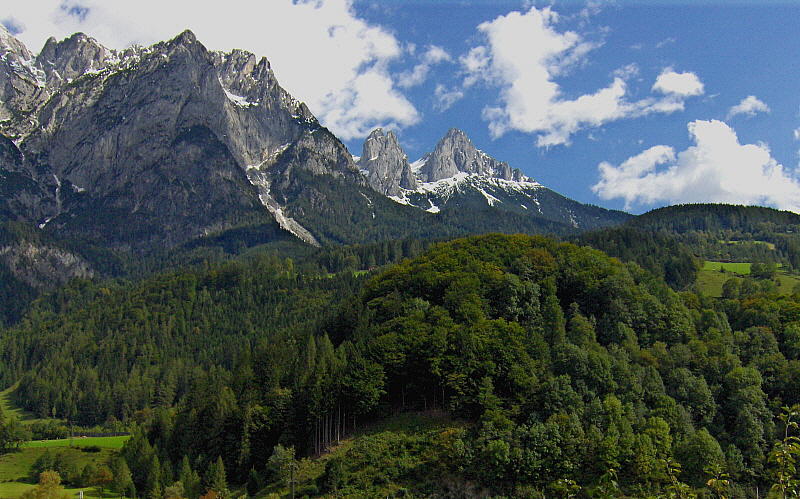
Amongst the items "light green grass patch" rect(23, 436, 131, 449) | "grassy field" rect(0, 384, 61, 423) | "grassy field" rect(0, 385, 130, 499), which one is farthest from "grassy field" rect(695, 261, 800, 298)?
"grassy field" rect(0, 384, 61, 423)

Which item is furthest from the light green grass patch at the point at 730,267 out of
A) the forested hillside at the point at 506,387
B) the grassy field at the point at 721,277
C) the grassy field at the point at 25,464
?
the grassy field at the point at 25,464

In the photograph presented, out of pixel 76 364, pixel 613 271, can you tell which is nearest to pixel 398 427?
pixel 613 271

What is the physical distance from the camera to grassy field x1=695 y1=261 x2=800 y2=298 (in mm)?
145875

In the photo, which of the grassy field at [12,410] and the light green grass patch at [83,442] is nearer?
the light green grass patch at [83,442]

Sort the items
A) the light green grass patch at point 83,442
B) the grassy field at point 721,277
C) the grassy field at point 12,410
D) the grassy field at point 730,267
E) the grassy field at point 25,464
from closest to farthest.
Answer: the grassy field at point 25,464 → the light green grass patch at point 83,442 → the grassy field at point 721,277 → the grassy field at point 12,410 → the grassy field at point 730,267

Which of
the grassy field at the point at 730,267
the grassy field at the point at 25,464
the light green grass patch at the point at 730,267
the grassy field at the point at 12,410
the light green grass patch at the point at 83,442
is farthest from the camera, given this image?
the light green grass patch at the point at 730,267

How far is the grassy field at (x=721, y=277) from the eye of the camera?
479 ft

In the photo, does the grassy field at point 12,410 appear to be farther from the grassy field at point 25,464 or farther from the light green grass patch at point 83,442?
the grassy field at point 25,464

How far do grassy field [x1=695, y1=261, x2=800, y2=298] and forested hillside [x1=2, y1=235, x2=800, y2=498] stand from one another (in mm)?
36299

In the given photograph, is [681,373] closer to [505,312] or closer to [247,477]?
[505,312]

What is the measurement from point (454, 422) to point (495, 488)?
10.8 meters

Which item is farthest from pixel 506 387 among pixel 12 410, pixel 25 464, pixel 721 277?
pixel 12 410

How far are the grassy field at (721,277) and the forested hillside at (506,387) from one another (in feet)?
119

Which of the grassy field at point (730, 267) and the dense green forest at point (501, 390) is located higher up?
the grassy field at point (730, 267)
